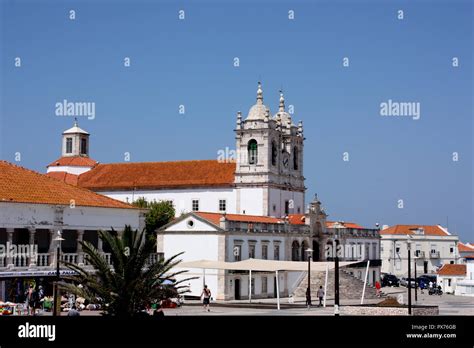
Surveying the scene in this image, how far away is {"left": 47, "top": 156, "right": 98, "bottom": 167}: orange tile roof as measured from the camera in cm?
8663

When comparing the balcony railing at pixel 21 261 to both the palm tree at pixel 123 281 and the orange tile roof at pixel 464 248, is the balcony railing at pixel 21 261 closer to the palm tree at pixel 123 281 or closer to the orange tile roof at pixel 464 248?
the palm tree at pixel 123 281

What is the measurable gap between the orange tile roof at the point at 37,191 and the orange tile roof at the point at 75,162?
39.3 meters

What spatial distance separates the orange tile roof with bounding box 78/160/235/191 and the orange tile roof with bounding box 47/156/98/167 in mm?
4770

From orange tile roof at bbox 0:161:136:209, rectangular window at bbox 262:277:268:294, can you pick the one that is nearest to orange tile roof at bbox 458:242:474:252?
rectangular window at bbox 262:277:268:294

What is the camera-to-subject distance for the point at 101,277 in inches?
1005

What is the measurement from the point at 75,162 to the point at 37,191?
43.5 metres

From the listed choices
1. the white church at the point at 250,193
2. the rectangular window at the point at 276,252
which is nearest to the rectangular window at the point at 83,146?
the white church at the point at 250,193

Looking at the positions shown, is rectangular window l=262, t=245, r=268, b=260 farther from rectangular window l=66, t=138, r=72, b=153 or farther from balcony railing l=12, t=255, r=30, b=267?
rectangular window l=66, t=138, r=72, b=153

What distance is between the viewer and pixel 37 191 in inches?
1730

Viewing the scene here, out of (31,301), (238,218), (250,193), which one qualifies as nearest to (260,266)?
(238,218)
